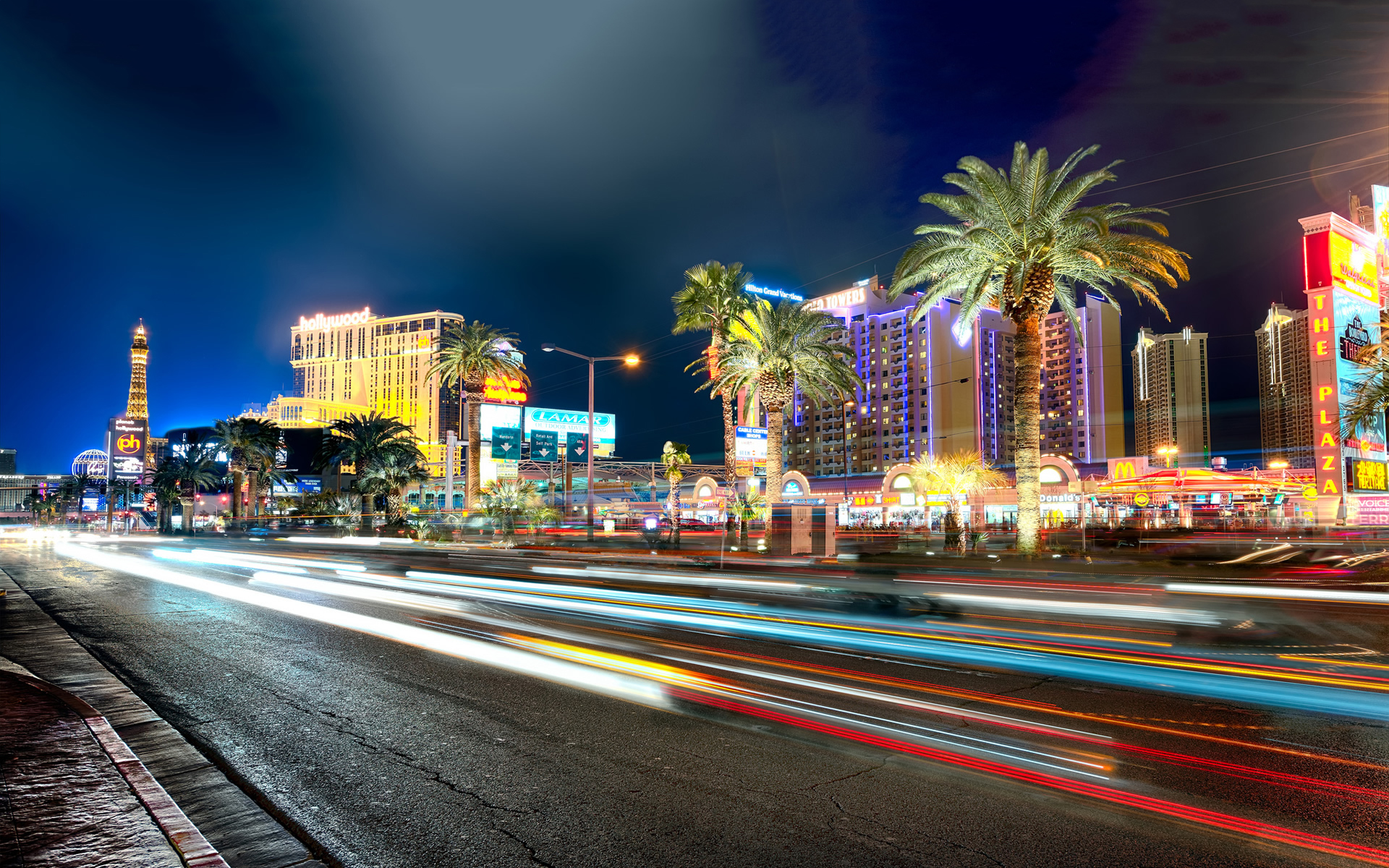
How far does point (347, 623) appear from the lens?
44.5 feet

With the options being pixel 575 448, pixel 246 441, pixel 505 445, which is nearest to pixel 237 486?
pixel 246 441

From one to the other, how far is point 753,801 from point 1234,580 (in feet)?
61.2

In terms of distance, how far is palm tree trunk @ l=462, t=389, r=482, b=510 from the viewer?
50000mm

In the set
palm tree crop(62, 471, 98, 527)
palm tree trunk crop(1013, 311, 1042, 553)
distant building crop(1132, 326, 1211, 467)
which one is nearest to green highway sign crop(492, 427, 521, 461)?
palm tree trunk crop(1013, 311, 1042, 553)

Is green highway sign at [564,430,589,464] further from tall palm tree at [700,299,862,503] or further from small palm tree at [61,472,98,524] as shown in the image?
small palm tree at [61,472,98,524]

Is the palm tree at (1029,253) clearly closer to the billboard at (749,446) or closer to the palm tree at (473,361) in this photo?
the billboard at (749,446)

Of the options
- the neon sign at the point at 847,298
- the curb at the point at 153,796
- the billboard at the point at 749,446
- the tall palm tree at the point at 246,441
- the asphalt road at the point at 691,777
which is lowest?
the asphalt road at the point at 691,777

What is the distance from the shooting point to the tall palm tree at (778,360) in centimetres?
3516

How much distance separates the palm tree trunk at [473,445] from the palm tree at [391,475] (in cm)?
916

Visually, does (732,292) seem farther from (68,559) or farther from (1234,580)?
(68,559)

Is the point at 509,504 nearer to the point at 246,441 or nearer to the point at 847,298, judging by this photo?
the point at 246,441

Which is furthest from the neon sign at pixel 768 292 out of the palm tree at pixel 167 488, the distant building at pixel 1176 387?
the distant building at pixel 1176 387

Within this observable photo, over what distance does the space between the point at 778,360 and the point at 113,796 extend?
32.1 m

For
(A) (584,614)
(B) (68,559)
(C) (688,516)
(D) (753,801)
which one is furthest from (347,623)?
(C) (688,516)
